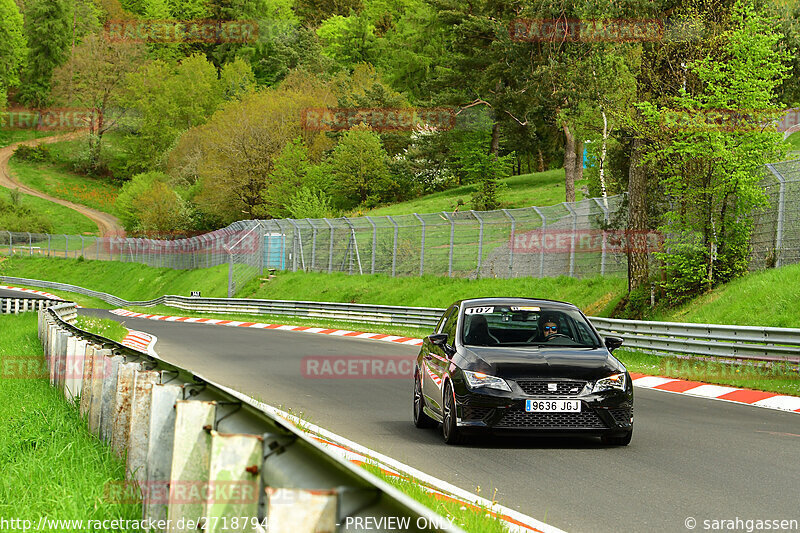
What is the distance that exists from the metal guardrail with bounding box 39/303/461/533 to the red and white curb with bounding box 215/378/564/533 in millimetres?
360

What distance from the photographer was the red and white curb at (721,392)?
14477mm

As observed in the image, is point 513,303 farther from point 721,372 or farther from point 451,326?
point 721,372

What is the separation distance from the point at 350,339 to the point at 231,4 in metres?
137

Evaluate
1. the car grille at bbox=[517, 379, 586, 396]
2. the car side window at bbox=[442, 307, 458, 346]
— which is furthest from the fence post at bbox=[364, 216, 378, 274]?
the car grille at bbox=[517, 379, 586, 396]

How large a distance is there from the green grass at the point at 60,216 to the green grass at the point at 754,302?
95.7 m

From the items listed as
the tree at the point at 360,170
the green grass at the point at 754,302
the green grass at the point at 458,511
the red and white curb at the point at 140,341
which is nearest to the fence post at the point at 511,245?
the green grass at the point at 754,302

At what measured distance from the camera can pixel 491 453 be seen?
996 cm

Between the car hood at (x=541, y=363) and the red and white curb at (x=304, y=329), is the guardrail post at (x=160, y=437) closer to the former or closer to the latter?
the car hood at (x=541, y=363)

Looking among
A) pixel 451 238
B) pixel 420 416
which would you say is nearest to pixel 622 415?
pixel 420 416

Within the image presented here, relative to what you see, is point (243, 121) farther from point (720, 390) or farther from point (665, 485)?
point (665, 485)

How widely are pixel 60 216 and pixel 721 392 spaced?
107 metres

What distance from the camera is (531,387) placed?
980 centimetres

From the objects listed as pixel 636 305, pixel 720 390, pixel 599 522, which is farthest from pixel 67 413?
pixel 636 305

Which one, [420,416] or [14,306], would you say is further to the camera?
[14,306]
